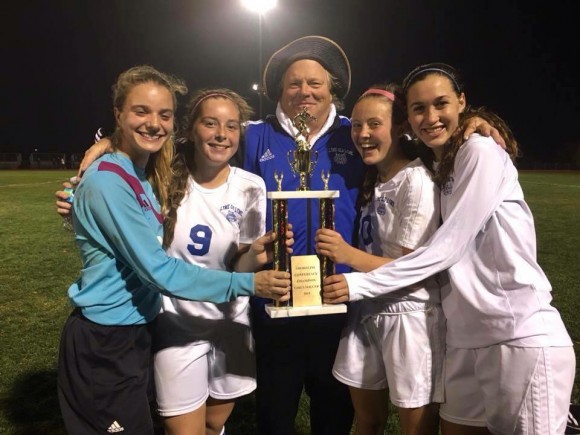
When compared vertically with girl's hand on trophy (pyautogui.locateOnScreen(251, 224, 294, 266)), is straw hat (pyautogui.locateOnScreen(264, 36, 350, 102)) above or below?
above

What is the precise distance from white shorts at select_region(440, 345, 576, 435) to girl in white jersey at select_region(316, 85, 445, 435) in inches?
11.2

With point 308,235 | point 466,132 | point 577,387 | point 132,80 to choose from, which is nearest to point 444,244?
point 466,132

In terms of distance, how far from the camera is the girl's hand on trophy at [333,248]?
8.21 ft

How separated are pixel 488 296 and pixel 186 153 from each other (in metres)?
1.79

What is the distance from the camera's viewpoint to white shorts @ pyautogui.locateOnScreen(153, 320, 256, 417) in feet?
8.80

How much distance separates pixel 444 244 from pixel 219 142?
1.28 metres

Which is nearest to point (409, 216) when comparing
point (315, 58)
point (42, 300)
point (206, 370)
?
point (315, 58)

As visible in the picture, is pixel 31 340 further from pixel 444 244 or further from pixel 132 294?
pixel 444 244

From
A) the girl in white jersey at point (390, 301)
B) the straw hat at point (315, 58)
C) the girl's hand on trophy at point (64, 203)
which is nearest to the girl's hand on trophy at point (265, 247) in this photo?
the girl in white jersey at point (390, 301)

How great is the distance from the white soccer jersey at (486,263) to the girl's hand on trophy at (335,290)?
118 millimetres

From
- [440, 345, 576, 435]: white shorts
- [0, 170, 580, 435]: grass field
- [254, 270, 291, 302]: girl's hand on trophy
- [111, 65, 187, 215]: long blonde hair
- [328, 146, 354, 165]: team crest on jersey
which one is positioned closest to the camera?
[440, 345, 576, 435]: white shorts

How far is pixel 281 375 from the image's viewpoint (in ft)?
9.63

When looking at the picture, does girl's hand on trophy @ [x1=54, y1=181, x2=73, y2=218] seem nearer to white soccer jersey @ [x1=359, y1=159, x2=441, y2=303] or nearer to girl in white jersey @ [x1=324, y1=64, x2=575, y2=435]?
girl in white jersey @ [x1=324, y1=64, x2=575, y2=435]

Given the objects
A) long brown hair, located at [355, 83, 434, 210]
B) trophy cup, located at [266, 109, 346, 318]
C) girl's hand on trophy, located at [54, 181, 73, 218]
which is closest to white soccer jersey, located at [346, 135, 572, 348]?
trophy cup, located at [266, 109, 346, 318]
